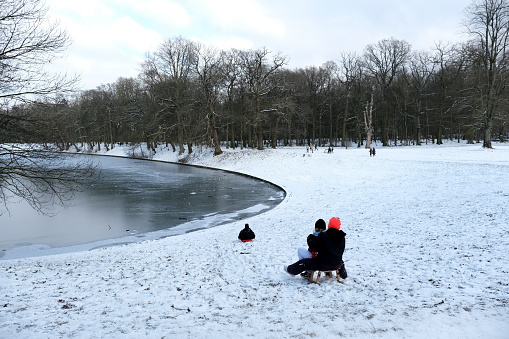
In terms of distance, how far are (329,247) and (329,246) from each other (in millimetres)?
21

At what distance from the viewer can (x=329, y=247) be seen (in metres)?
6.14

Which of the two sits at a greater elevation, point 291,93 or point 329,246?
point 291,93

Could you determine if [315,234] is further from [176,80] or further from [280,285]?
[176,80]

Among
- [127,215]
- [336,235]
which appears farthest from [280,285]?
[127,215]

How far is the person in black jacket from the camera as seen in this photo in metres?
6.03

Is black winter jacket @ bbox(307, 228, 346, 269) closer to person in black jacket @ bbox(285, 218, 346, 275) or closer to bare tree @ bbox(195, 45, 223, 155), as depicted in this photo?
person in black jacket @ bbox(285, 218, 346, 275)

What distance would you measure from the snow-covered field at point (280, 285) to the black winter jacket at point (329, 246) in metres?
0.51

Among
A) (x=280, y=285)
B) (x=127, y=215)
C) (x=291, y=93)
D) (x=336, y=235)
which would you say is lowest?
(x=127, y=215)

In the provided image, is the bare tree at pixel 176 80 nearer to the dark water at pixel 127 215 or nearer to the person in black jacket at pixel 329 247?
the dark water at pixel 127 215

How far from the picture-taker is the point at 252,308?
18.0 feet

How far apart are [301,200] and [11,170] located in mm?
14596

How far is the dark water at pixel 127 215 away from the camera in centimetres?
1284

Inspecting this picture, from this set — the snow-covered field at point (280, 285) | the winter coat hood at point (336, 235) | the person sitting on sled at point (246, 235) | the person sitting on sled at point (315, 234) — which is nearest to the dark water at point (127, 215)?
the snow-covered field at point (280, 285)

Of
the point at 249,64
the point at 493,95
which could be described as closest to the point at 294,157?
the point at 249,64
